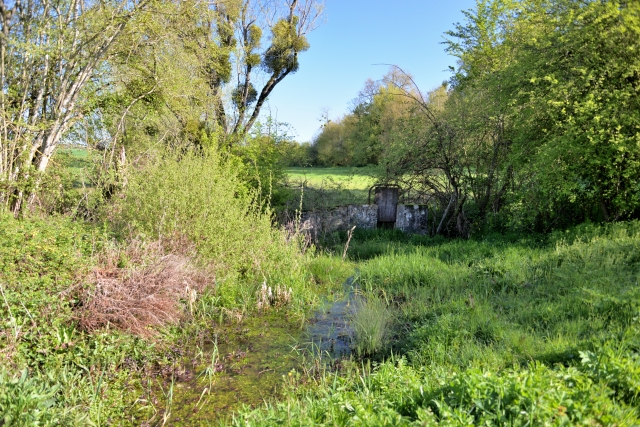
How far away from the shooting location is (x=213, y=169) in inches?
316

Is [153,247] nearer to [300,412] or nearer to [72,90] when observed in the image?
[300,412]

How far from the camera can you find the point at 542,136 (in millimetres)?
9164

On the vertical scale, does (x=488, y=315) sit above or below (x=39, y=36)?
below

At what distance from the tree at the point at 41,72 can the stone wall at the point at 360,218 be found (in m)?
5.83

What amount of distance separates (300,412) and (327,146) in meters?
37.4

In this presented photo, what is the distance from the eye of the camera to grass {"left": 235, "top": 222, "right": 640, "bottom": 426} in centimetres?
267

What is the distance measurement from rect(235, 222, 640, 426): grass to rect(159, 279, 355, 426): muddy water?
42cm

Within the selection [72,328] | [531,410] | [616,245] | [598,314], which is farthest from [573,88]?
[72,328]

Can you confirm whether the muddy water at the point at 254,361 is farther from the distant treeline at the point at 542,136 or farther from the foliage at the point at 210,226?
the distant treeline at the point at 542,136

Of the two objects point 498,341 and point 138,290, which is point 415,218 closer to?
point 498,341

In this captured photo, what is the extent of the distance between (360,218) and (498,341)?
7.30 meters

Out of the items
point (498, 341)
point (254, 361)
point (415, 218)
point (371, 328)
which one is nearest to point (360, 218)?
point (415, 218)

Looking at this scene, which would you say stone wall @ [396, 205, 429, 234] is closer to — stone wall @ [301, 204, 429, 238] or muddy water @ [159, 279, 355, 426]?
stone wall @ [301, 204, 429, 238]

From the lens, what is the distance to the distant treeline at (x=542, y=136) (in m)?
7.79
